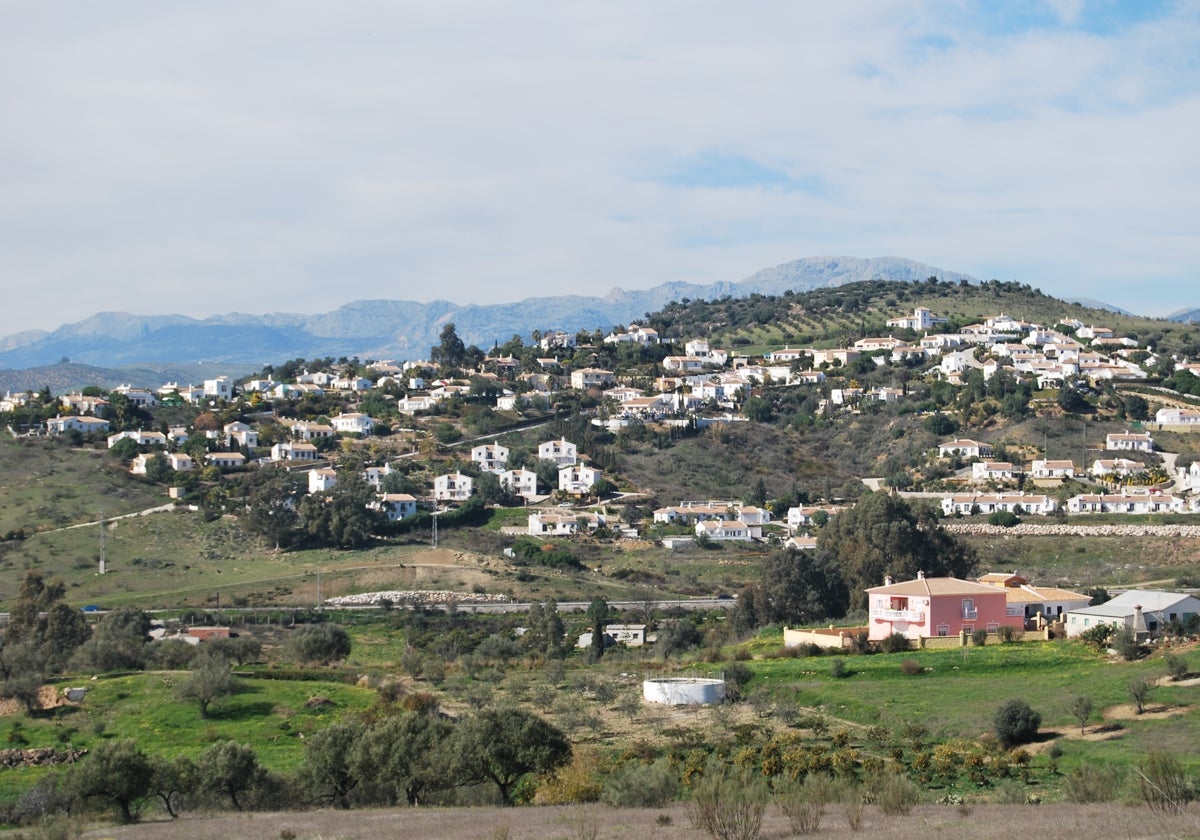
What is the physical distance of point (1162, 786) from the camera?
1338 centimetres

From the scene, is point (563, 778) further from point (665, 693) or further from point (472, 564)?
point (472, 564)

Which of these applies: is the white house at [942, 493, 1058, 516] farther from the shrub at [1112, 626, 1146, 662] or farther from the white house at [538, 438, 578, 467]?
the shrub at [1112, 626, 1146, 662]

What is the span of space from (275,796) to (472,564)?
36271 millimetres

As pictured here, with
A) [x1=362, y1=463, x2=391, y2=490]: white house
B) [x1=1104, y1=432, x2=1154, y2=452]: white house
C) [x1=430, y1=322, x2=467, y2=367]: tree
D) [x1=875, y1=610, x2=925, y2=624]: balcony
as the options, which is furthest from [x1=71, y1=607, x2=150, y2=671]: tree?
[x1=430, y1=322, x2=467, y2=367]: tree

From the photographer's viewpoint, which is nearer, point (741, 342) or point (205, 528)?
point (205, 528)

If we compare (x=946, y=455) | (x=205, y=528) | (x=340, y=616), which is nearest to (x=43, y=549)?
(x=205, y=528)

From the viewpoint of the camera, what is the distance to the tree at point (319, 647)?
36625 millimetres

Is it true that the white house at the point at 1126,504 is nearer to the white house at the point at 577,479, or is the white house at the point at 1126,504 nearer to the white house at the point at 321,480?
the white house at the point at 577,479

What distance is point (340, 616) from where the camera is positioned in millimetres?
47344

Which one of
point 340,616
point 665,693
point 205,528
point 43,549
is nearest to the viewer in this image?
point 665,693

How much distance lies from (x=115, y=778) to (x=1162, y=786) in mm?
14686

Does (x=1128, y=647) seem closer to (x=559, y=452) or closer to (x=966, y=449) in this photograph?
(x=966, y=449)

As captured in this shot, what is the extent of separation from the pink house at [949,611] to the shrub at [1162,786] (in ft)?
67.0

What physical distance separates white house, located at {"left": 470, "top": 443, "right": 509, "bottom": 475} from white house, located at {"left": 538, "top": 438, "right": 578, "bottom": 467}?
2233mm
